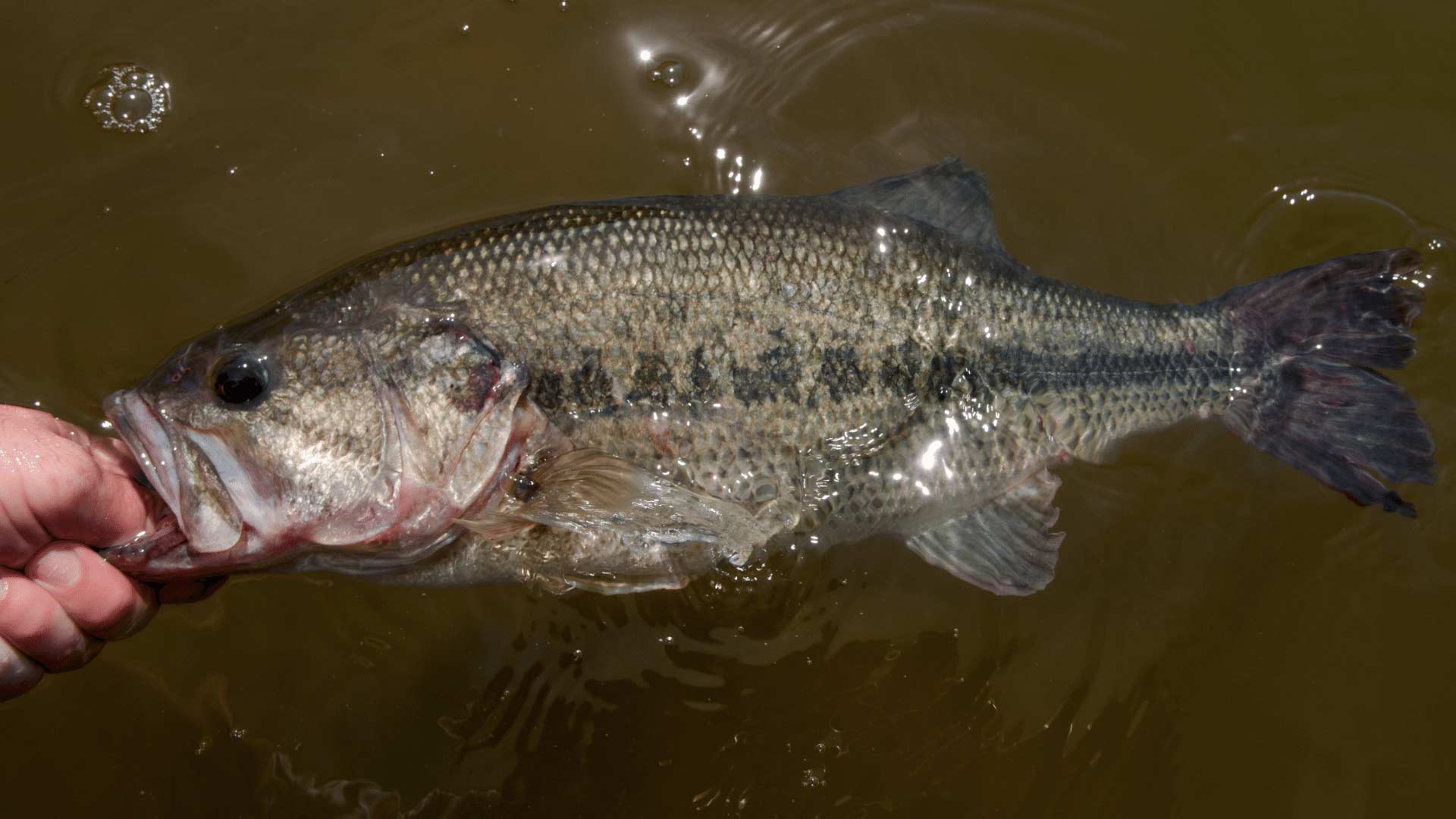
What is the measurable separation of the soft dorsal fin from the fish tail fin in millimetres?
923

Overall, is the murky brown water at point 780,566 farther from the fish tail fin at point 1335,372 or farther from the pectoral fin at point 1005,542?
the fish tail fin at point 1335,372

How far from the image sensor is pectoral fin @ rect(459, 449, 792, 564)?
2.88 metres

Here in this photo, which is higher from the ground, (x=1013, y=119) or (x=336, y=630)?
(x=1013, y=119)

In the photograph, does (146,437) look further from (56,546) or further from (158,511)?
(56,546)

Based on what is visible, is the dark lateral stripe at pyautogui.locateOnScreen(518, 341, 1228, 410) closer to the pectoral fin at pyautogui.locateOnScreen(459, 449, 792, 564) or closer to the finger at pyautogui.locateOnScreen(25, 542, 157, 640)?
the pectoral fin at pyautogui.locateOnScreen(459, 449, 792, 564)

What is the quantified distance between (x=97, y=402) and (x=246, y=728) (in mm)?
1304

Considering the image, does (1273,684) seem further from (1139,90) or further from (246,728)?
(246,728)

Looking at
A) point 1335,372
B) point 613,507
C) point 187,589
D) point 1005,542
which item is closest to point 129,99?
point 187,589

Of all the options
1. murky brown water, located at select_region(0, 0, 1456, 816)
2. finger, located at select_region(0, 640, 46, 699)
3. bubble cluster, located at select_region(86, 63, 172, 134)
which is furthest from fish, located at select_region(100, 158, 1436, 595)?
bubble cluster, located at select_region(86, 63, 172, 134)

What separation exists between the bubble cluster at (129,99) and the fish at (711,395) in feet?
4.44

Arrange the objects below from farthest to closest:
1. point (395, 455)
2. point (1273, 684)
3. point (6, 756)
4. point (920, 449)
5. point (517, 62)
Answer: point (517, 62) → point (1273, 684) → point (6, 756) → point (920, 449) → point (395, 455)

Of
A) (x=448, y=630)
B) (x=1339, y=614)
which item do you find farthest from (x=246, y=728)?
(x=1339, y=614)

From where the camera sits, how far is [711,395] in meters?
2.98

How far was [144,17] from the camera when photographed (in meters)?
3.77
